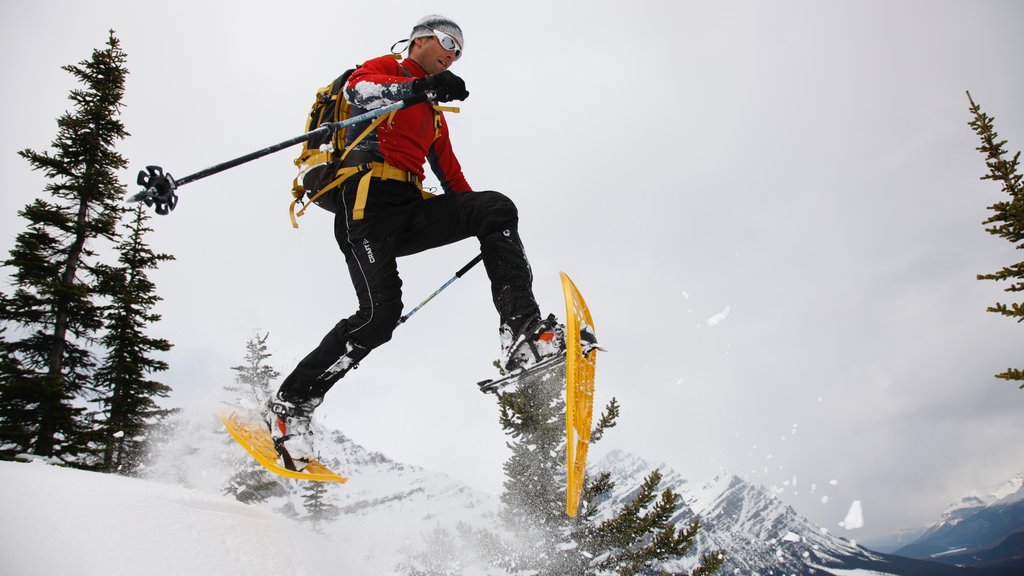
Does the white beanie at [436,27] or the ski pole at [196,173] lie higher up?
the white beanie at [436,27]

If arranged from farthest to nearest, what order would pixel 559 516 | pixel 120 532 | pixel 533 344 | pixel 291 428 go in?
pixel 559 516 < pixel 291 428 < pixel 533 344 < pixel 120 532

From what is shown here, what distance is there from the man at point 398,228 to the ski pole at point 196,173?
0.08m

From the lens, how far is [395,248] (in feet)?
14.0

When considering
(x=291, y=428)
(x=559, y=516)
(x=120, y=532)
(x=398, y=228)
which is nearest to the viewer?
(x=120, y=532)

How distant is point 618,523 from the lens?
1251 cm

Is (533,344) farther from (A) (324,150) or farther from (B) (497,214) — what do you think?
(A) (324,150)

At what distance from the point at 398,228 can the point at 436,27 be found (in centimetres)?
184

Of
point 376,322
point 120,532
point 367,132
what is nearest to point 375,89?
point 367,132

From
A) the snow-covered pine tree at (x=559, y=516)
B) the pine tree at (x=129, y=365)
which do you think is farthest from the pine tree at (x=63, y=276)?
the snow-covered pine tree at (x=559, y=516)

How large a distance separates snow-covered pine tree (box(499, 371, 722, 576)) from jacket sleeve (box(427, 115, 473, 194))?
7499 millimetres

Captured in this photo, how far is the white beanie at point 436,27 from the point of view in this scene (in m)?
4.34

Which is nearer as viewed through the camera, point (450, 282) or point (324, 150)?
point (324, 150)

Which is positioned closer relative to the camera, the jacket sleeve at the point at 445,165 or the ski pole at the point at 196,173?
the ski pole at the point at 196,173

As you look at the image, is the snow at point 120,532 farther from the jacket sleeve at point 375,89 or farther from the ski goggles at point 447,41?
the ski goggles at point 447,41
